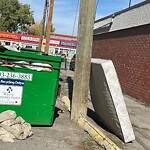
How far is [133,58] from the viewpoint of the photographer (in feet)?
46.9

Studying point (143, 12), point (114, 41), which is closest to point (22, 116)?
point (143, 12)

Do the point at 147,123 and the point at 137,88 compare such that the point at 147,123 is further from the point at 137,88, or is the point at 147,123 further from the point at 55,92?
the point at 137,88

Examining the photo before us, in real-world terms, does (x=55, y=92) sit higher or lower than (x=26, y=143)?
higher

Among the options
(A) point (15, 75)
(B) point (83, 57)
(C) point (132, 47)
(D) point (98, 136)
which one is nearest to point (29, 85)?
(A) point (15, 75)

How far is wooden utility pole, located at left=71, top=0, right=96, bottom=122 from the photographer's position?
22.2 feet

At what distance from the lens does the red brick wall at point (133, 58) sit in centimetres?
1288

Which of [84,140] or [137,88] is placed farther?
[137,88]

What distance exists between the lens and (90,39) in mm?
6812

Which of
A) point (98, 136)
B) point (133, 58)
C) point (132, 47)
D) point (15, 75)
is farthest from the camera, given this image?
point (132, 47)

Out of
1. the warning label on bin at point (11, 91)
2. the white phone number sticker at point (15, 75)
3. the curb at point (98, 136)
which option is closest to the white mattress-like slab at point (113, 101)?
the curb at point (98, 136)

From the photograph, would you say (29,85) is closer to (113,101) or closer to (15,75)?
(15,75)

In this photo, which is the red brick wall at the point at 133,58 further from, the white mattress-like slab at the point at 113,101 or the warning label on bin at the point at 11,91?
the warning label on bin at the point at 11,91

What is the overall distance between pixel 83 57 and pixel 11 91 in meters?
1.74

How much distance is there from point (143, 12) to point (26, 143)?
Answer: 33.1 ft
